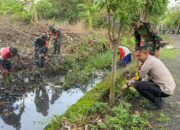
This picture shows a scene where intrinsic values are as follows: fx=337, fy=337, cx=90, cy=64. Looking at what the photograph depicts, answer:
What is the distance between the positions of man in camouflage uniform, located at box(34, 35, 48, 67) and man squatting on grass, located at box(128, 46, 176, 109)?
5.21 metres


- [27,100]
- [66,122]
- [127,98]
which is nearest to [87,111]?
[66,122]

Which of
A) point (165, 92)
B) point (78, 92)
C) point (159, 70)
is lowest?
point (78, 92)

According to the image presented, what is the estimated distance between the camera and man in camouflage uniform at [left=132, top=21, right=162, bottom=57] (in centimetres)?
885

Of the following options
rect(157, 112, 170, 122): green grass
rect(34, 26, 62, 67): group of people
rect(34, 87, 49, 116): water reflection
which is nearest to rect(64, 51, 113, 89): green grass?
rect(34, 87, 49, 116): water reflection

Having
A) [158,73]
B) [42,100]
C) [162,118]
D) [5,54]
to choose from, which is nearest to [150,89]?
[158,73]

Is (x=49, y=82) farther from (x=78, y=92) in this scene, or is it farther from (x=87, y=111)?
(x=87, y=111)

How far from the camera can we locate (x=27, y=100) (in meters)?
9.17

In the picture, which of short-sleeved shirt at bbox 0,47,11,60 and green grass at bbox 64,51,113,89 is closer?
short-sleeved shirt at bbox 0,47,11,60

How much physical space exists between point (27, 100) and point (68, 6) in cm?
1807

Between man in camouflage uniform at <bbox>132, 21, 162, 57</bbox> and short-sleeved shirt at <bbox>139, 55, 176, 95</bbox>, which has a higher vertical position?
man in camouflage uniform at <bbox>132, 21, 162, 57</bbox>

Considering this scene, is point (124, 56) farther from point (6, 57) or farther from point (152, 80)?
point (152, 80)

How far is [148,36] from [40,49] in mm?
3896

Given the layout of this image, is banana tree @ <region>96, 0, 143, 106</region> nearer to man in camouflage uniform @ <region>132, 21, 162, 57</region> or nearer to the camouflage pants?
man in camouflage uniform @ <region>132, 21, 162, 57</region>

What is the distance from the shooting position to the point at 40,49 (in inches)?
444
